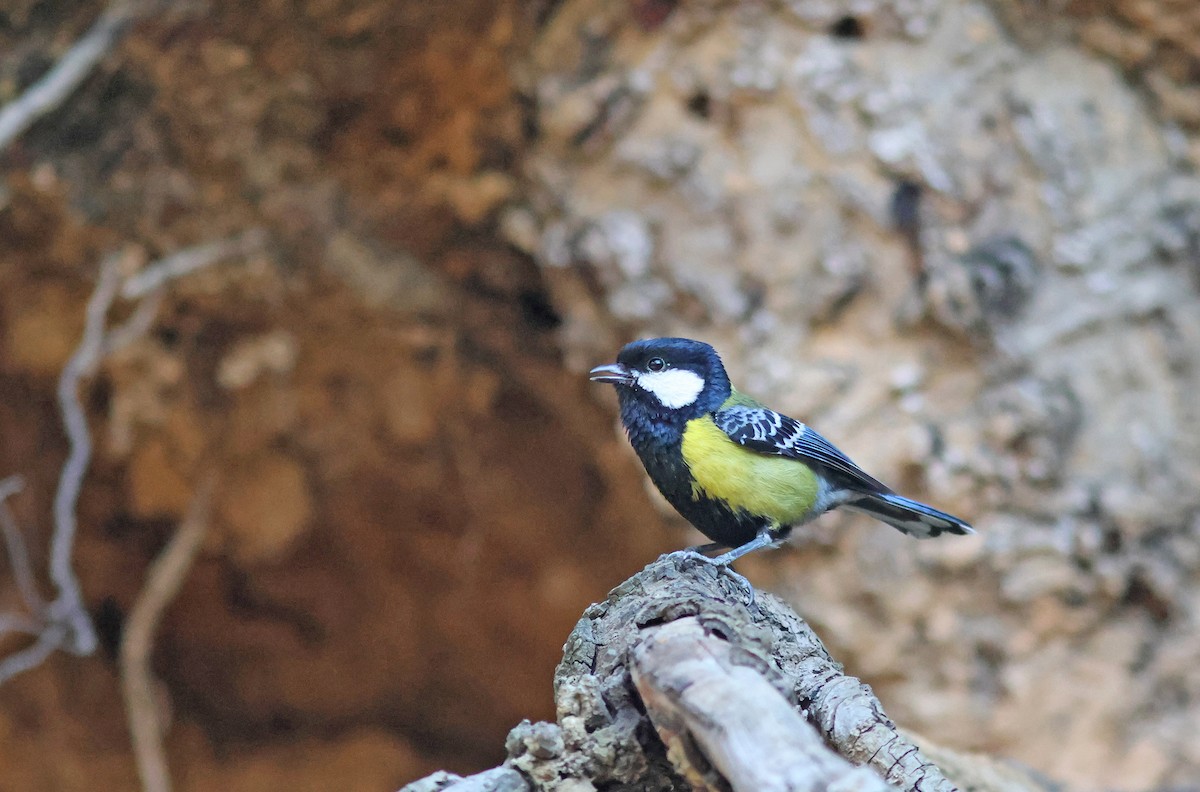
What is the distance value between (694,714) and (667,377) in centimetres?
119

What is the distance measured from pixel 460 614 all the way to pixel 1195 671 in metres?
2.98

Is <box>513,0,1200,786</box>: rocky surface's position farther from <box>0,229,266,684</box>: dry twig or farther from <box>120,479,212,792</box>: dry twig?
<box>120,479,212,792</box>: dry twig

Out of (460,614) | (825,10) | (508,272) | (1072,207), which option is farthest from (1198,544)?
(460,614)

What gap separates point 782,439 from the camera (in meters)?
2.46

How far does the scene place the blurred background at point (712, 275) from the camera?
3500mm

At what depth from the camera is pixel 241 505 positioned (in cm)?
457

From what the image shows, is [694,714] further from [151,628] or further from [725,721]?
[151,628]

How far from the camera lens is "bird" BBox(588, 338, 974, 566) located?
237 centimetres

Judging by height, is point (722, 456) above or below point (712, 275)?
below

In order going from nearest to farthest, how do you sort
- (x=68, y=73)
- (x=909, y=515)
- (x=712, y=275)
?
1. (x=909, y=515)
2. (x=68, y=73)
3. (x=712, y=275)

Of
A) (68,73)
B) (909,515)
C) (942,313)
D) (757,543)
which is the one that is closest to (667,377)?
(757,543)

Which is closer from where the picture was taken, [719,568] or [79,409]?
[719,568]

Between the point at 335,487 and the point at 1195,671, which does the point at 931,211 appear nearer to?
the point at 1195,671

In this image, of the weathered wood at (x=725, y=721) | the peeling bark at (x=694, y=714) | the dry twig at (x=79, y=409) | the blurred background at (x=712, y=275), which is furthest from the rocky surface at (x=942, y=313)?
the weathered wood at (x=725, y=721)
